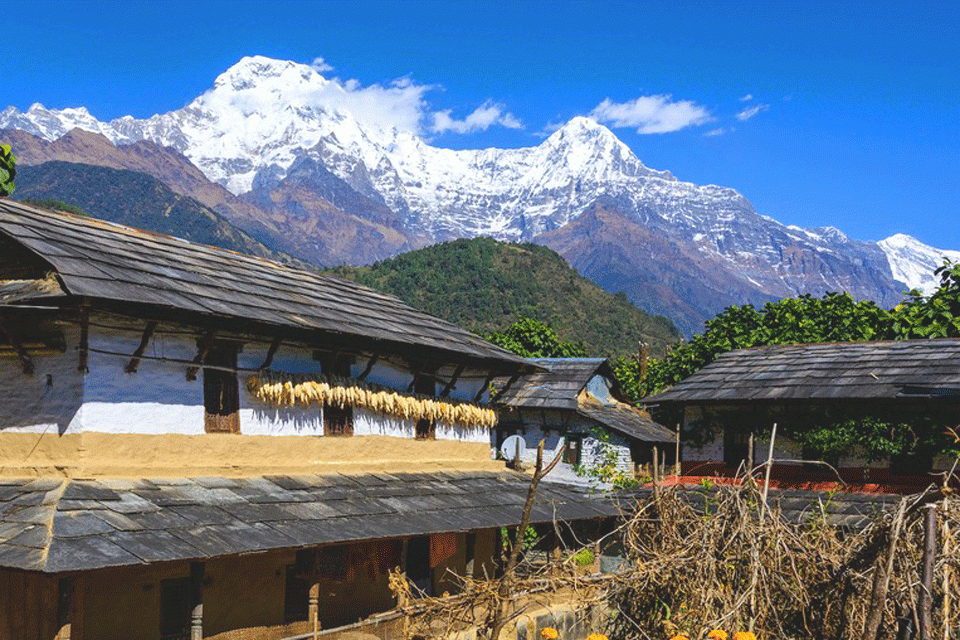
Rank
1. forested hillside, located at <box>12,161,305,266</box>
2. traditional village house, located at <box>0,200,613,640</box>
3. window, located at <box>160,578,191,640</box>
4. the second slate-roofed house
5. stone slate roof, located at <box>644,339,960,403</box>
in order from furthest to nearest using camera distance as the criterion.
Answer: forested hillside, located at <box>12,161,305,266</box>, the second slate-roofed house, stone slate roof, located at <box>644,339,960,403</box>, window, located at <box>160,578,191,640</box>, traditional village house, located at <box>0,200,613,640</box>

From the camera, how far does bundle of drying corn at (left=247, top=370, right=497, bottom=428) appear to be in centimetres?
1738

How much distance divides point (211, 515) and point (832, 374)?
61.6ft

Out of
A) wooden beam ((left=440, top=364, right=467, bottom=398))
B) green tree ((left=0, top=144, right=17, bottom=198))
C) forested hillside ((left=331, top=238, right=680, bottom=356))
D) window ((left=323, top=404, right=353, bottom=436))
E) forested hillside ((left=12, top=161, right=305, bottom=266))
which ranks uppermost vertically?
forested hillside ((left=12, top=161, right=305, bottom=266))

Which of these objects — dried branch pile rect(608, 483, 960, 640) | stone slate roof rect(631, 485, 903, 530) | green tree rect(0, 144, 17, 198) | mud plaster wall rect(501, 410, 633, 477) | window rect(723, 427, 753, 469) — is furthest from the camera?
mud plaster wall rect(501, 410, 633, 477)

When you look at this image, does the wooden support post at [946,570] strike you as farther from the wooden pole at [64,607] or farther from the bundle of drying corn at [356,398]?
the bundle of drying corn at [356,398]

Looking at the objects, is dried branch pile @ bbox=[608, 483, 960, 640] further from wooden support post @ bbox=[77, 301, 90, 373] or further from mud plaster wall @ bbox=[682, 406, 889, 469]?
mud plaster wall @ bbox=[682, 406, 889, 469]

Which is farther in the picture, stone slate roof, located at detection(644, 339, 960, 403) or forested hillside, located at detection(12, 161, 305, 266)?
forested hillside, located at detection(12, 161, 305, 266)

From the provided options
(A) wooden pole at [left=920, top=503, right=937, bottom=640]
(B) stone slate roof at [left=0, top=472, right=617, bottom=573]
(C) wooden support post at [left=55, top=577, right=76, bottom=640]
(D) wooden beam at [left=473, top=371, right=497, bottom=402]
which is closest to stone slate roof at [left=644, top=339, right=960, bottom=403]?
(D) wooden beam at [left=473, top=371, right=497, bottom=402]

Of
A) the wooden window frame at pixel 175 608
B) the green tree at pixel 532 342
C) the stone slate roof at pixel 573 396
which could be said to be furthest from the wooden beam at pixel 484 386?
the green tree at pixel 532 342

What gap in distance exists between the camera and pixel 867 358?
89.4ft

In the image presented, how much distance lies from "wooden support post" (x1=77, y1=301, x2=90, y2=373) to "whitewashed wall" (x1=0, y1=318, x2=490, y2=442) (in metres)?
0.09

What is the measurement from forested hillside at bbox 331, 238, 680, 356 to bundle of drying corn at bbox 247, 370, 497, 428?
76.2 meters

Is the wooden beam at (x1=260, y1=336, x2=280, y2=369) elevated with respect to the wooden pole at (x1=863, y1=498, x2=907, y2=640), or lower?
elevated

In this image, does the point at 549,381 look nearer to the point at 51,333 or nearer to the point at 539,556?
the point at 539,556
